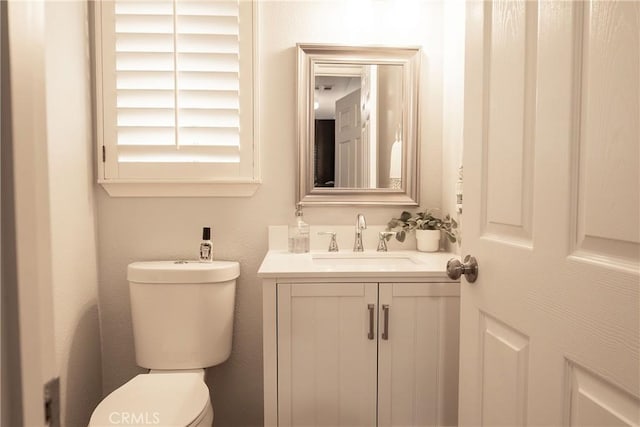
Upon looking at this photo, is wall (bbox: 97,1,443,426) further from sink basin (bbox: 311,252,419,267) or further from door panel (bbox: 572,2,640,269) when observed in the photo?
door panel (bbox: 572,2,640,269)

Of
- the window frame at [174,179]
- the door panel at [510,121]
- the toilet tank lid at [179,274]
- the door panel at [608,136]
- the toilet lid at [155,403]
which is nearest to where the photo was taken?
the door panel at [608,136]

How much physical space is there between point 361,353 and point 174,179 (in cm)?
106

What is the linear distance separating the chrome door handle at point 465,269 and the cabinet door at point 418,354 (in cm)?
50

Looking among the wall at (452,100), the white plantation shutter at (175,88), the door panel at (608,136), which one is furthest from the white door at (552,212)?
the white plantation shutter at (175,88)

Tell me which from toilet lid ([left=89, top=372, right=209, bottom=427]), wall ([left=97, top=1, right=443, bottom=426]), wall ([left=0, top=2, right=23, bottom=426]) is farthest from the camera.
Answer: wall ([left=97, top=1, right=443, bottom=426])

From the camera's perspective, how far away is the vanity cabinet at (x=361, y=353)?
150 cm

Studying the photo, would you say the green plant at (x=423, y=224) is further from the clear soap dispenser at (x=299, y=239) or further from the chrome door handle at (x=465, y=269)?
the chrome door handle at (x=465, y=269)

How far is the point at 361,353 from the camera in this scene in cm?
153

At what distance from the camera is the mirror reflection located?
196 centimetres

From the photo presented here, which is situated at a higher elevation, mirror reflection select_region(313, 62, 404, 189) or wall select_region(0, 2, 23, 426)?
Answer: mirror reflection select_region(313, 62, 404, 189)

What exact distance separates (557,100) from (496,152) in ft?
0.68

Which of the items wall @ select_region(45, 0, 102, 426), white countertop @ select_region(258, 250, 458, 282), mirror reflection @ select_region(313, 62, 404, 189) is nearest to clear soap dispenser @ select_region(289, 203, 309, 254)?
white countertop @ select_region(258, 250, 458, 282)

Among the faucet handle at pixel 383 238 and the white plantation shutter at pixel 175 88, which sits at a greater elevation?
the white plantation shutter at pixel 175 88

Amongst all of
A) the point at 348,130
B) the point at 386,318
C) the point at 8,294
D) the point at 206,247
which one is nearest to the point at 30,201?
the point at 8,294
